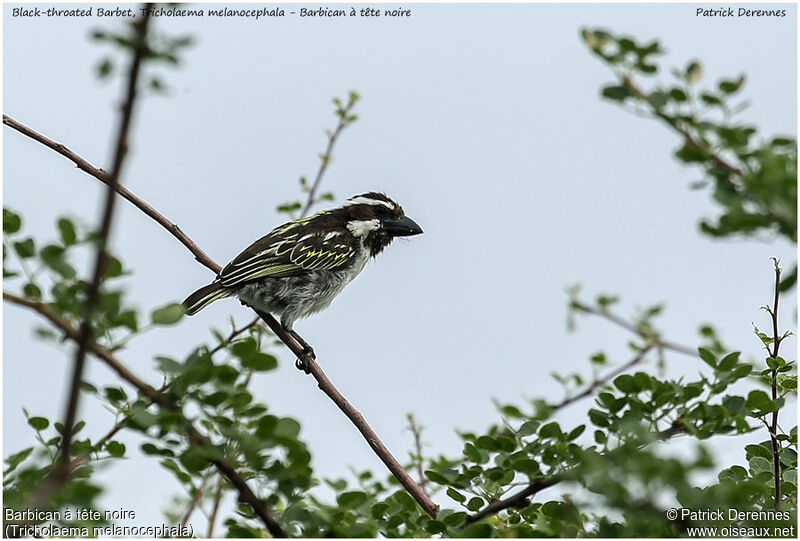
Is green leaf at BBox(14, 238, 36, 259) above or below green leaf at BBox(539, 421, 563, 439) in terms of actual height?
above

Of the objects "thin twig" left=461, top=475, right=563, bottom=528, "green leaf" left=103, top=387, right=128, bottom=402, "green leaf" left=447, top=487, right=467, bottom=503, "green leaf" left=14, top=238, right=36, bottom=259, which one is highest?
"green leaf" left=14, top=238, right=36, bottom=259

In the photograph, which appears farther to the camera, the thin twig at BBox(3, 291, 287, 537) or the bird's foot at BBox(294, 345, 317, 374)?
the bird's foot at BBox(294, 345, 317, 374)

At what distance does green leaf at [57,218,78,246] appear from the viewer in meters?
2.18

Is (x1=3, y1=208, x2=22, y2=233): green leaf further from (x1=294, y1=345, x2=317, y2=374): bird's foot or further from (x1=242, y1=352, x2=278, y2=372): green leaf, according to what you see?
(x1=294, y1=345, x2=317, y2=374): bird's foot

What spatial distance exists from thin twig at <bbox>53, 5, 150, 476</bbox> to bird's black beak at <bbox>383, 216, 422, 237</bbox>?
586cm

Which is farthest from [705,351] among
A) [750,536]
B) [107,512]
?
[107,512]

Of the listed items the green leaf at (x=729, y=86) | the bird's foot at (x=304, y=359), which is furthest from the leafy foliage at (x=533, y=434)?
the bird's foot at (x=304, y=359)

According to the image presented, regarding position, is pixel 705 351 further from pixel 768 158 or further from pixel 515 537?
pixel 768 158

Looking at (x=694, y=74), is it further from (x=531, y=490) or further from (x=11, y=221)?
(x=11, y=221)

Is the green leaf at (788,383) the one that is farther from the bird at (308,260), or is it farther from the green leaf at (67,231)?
the bird at (308,260)

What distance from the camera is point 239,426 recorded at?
2463 millimetres

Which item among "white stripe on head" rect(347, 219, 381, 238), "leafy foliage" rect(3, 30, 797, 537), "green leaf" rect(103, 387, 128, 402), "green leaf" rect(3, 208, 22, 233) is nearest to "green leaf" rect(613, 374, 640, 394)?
"leafy foliage" rect(3, 30, 797, 537)

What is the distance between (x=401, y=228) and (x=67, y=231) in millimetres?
5521

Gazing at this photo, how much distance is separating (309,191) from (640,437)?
3.12 m
